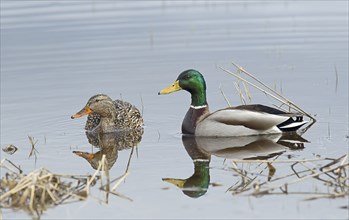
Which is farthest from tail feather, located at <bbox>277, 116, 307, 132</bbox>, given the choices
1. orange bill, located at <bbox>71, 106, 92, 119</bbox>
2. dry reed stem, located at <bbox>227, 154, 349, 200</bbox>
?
orange bill, located at <bbox>71, 106, 92, 119</bbox>

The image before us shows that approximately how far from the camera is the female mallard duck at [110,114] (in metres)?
12.4

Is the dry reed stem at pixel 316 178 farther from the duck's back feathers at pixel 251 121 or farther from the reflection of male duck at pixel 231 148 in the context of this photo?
the duck's back feathers at pixel 251 121

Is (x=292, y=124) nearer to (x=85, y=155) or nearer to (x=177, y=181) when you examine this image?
(x=85, y=155)

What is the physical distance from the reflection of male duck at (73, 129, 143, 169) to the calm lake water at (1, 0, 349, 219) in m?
0.14

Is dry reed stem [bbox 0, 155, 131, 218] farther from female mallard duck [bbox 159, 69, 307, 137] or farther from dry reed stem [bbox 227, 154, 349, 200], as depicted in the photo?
female mallard duck [bbox 159, 69, 307, 137]

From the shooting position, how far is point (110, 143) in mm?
11688

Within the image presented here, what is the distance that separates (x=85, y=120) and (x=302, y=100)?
125 inches

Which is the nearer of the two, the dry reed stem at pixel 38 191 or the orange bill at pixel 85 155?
the dry reed stem at pixel 38 191

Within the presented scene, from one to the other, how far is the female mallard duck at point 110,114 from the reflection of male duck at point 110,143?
107mm

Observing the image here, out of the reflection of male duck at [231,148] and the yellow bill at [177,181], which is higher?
the yellow bill at [177,181]

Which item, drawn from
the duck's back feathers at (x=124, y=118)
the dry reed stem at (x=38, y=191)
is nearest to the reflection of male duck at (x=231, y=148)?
the duck's back feathers at (x=124, y=118)

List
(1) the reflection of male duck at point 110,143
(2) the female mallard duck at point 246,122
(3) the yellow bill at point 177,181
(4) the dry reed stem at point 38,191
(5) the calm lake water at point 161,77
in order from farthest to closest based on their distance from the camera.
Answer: (2) the female mallard duck at point 246,122 → (1) the reflection of male duck at point 110,143 → (3) the yellow bill at point 177,181 → (5) the calm lake water at point 161,77 → (4) the dry reed stem at point 38,191

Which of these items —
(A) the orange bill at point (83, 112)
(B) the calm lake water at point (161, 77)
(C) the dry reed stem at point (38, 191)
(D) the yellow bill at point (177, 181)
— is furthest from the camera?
(A) the orange bill at point (83, 112)

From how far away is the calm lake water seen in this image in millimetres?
8383
